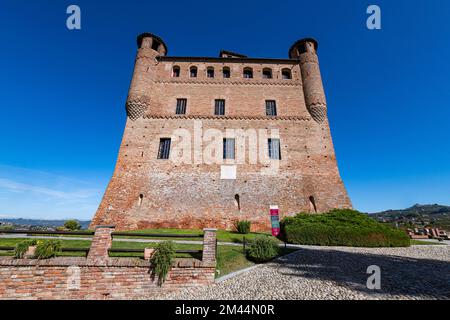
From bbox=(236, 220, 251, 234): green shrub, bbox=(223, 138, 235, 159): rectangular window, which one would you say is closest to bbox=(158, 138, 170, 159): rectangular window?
bbox=(223, 138, 235, 159): rectangular window

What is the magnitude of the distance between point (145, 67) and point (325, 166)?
18641mm

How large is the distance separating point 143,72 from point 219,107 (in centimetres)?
776

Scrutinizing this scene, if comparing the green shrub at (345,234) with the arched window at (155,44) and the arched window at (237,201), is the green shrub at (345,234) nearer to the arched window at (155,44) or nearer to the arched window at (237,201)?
the arched window at (237,201)

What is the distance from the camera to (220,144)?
1658 centimetres

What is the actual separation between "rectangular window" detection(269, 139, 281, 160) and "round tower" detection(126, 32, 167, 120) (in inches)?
457

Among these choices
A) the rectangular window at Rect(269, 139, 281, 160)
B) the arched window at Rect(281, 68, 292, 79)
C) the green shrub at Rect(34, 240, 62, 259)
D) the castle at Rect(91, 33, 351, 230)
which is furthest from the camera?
the arched window at Rect(281, 68, 292, 79)

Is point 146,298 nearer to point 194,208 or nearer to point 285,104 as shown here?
point 194,208

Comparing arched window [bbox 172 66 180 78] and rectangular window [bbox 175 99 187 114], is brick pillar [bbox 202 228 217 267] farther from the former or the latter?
arched window [bbox 172 66 180 78]

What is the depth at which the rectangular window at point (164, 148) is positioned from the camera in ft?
53.6

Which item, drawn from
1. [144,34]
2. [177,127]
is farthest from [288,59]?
[144,34]

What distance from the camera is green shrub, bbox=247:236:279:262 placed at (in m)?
7.45

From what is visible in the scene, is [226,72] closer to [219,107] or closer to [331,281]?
[219,107]

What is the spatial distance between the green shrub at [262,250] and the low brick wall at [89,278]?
92.2 inches
